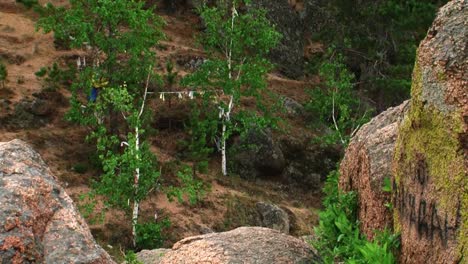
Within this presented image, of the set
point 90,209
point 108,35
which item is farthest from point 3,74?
point 90,209

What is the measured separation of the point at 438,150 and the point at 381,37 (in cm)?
3256

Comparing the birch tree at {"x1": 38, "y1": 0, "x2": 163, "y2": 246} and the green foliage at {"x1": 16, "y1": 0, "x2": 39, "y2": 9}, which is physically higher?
the green foliage at {"x1": 16, "y1": 0, "x2": 39, "y2": 9}

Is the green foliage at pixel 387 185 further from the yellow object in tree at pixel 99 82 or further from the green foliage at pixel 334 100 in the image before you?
the green foliage at pixel 334 100

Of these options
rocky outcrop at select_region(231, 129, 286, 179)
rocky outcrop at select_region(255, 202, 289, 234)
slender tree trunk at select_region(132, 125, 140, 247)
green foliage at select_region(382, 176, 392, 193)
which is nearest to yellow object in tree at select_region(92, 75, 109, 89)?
slender tree trunk at select_region(132, 125, 140, 247)

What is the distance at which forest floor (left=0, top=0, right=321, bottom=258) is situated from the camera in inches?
1150

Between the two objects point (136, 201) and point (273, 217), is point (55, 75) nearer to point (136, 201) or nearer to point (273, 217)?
point (136, 201)

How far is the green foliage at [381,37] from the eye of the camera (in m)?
35.6

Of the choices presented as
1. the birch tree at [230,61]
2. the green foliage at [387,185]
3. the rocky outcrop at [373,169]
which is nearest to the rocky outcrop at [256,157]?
the birch tree at [230,61]

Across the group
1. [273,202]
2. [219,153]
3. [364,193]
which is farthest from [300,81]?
[364,193]

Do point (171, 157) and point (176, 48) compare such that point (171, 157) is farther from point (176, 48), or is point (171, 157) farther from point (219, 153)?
point (176, 48)

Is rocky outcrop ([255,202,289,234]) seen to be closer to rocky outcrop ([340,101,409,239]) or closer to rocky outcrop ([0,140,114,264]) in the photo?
rocky outcrop ([340,101,409,239])

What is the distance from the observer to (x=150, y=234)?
2666cm

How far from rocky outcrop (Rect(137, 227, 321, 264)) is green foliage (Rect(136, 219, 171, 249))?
14.8m

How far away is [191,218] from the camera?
98.5 ft
